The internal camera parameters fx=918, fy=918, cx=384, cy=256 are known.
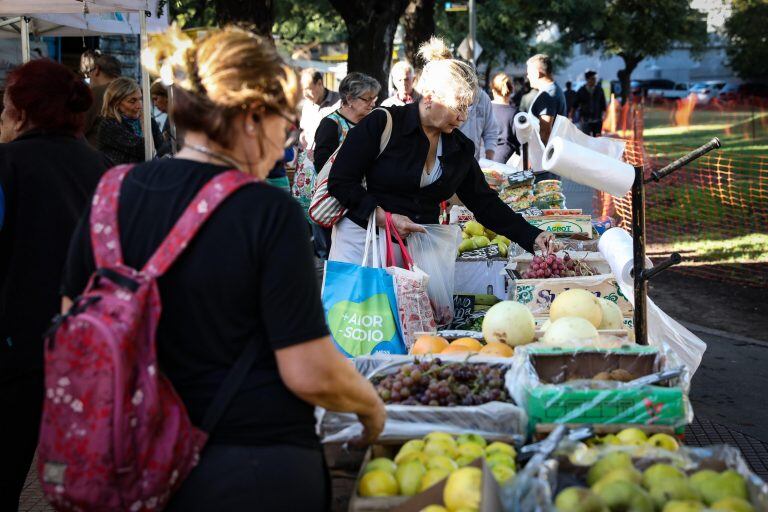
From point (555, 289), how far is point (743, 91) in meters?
55.9

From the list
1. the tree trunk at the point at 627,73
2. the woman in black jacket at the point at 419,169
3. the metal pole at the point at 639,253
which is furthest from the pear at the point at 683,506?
the tree trunk at the point at 627,73

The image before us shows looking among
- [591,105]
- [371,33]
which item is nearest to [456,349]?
[371,33]

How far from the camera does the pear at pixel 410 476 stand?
268 centimetres

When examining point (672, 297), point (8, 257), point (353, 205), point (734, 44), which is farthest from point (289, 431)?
point (734, 44)

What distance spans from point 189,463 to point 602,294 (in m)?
3.33

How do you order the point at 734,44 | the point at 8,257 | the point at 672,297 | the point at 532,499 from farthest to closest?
the point at 734,44 → the point at 672,297 → the point at 8,257 → the point at 532,499

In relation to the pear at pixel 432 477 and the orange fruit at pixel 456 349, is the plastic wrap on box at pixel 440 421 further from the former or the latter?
the orange fruit at pixel 456 349

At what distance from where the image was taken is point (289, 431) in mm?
2207

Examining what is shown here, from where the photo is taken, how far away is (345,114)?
318 inches

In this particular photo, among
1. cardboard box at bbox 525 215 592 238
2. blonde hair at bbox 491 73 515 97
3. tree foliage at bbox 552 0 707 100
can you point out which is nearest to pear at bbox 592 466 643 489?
cardboard box at bbox 525 215 592 238

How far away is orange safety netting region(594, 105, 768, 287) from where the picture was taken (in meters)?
11.4

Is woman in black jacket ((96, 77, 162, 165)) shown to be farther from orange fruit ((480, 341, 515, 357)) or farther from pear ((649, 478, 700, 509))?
pear ((649, 478, 700, 509))

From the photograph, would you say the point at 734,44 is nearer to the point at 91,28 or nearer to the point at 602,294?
the point at 91,28

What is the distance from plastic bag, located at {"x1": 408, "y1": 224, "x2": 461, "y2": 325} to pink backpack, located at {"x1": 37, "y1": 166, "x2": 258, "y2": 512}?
9.49ft
